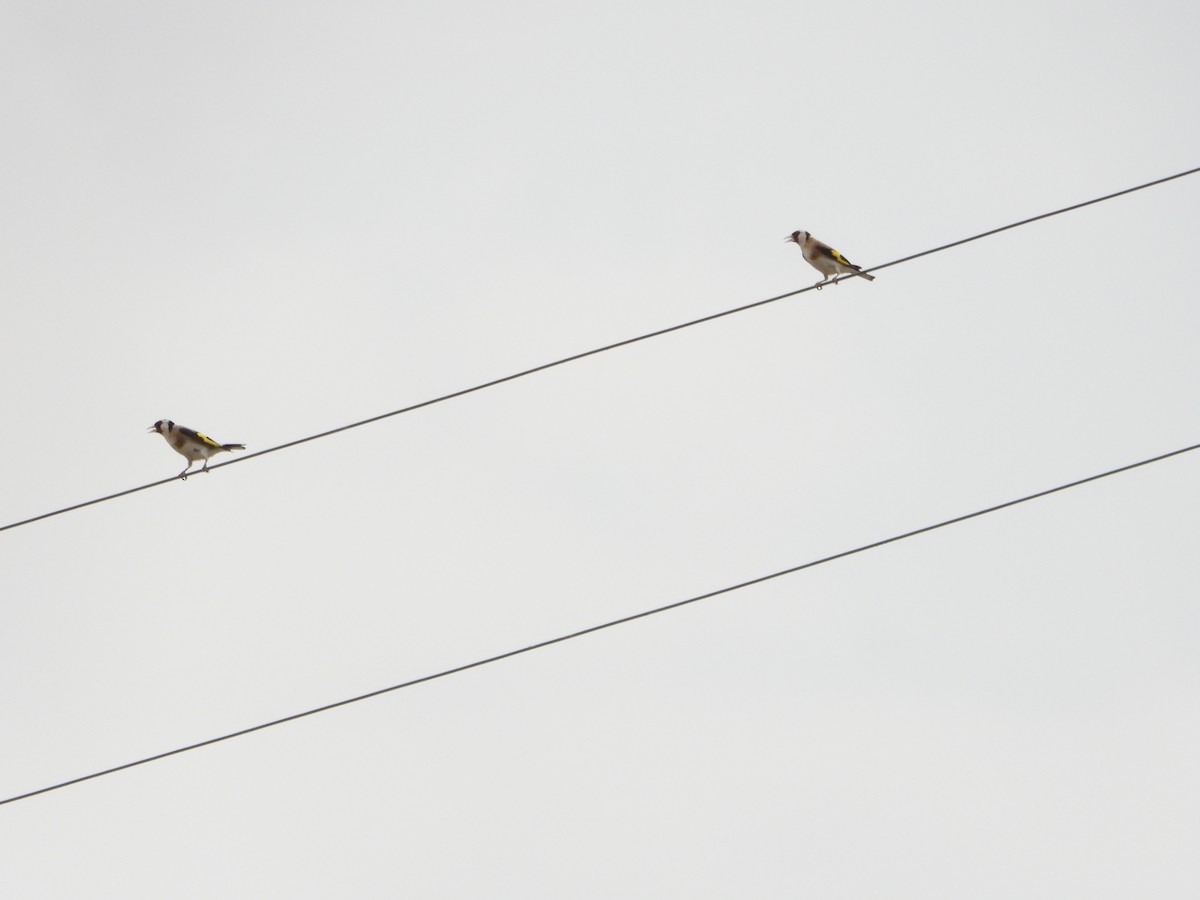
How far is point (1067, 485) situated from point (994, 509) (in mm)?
520

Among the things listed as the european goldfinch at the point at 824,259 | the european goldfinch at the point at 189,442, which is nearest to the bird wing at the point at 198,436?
the european goldfinch at the point at 189,442

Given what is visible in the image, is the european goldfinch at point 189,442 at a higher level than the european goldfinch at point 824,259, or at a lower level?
lower

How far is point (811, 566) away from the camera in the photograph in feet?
36.4

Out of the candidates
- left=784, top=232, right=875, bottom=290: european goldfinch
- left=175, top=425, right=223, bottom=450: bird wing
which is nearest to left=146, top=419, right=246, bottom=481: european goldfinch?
left=175, top=425, right=223, bottom=450: bird wing

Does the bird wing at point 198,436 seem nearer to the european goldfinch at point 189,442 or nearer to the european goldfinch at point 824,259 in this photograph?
the european goldfinch at point 189,442

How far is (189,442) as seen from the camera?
66.4 feet

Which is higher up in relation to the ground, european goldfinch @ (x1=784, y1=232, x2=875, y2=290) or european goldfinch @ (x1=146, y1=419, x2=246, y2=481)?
european goldfinch @ (x1=784, y1=232, x2=875, y2=290)

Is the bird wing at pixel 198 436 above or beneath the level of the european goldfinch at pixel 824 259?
beneath

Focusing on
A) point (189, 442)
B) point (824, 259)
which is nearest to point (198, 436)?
point (189, 442)

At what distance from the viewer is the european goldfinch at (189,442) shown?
20125 millimetres

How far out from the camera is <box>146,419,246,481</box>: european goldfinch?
2012cm

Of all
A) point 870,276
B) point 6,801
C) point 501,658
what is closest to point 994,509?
point 501,658

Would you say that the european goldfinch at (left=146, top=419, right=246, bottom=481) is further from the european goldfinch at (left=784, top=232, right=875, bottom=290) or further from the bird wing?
the european goldfinch at (left=784, top=232, right=875, bottom=290)

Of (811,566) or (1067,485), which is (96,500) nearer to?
(811,566)
